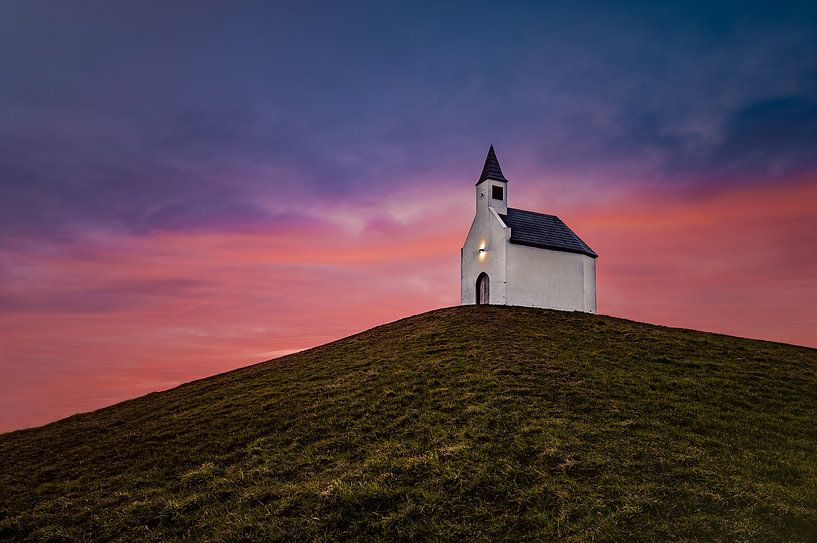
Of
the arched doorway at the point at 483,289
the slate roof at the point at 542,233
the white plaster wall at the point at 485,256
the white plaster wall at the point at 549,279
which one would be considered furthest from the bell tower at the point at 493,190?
the arched doorway at the point at 483,289

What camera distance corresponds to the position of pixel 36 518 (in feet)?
51.5

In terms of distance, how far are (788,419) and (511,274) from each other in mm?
23614

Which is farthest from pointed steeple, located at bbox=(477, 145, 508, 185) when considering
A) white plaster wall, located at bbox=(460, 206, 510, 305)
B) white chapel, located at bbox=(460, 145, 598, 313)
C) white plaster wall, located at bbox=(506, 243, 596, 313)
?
white plaster wall, located at bbox=(506, 243, 596, 313)

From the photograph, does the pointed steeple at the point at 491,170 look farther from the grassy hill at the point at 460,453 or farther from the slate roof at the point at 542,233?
the grassy hill at the point at 460,453

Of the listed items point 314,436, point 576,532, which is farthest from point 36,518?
point 576,532

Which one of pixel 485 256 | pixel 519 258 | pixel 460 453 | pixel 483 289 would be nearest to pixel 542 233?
pixel 519 258

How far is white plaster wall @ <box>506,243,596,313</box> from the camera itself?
135 ft

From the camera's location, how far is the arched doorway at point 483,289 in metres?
43.1

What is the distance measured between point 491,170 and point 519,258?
8568mm

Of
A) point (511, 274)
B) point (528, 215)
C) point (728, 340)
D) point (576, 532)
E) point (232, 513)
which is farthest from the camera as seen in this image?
point (528, 215)

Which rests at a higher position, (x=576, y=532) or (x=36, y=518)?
(x=576, y=532)

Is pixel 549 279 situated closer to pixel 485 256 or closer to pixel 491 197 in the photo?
pixel 485 256

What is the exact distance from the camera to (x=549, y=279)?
42.2 m

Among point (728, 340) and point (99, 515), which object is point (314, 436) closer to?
point (99, 515)
